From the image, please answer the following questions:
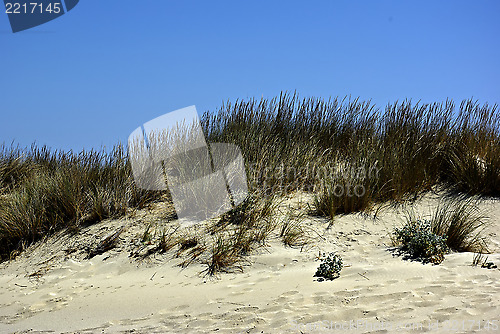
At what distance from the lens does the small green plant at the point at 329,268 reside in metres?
5.03

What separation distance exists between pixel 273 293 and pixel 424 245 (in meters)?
1.99

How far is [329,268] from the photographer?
199 inches

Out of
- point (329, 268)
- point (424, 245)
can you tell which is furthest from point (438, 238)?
point (329, 268)

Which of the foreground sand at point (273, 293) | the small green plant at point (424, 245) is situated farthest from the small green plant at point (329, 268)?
the small green plant at point (424, 245)

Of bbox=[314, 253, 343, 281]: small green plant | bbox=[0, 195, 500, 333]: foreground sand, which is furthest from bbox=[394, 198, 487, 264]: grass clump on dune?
bbox=[314, 253, 343, 281]: small green plant

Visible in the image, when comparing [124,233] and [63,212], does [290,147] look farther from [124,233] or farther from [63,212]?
[63,212]

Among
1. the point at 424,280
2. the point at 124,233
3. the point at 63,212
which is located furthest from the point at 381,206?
the point at 63,212

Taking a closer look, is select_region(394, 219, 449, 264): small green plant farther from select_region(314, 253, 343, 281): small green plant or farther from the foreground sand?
select_region(314, 253, 343, 281): small green plant

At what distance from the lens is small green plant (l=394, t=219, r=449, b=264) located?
17.5ft

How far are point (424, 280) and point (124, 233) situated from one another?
4.19 m

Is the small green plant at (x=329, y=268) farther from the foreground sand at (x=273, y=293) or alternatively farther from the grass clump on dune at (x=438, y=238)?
the grass clump on dune at (x=438, y=238)

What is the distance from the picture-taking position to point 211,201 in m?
6.80

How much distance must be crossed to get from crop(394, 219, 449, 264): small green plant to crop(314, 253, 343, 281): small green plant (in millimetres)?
971

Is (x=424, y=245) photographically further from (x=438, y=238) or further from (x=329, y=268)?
(x=329, y=268)
